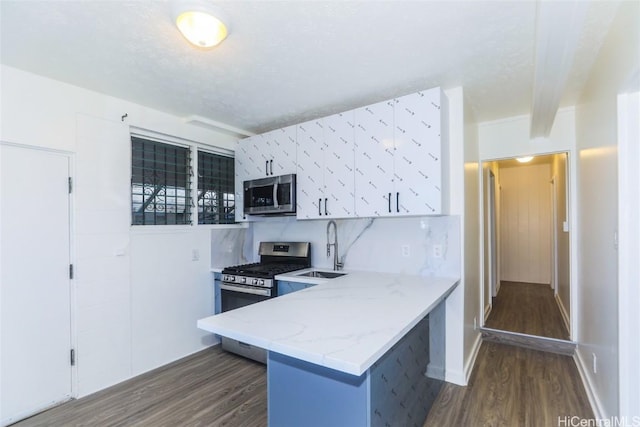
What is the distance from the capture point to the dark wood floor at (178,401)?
2201 millimetres

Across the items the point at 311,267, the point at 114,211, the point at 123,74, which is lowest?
the point at 311,267

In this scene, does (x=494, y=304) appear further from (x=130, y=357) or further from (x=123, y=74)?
(x=123, y=74)

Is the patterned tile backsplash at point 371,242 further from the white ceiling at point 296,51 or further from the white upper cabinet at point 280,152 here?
the white ceiling at point 296,51

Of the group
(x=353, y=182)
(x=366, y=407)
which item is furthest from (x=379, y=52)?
(x=366, y=407)

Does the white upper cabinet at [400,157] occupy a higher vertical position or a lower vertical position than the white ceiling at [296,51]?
lower

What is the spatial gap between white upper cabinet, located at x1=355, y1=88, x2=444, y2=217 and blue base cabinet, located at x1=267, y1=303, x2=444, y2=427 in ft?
3.55

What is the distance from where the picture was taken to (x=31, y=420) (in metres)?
2.21

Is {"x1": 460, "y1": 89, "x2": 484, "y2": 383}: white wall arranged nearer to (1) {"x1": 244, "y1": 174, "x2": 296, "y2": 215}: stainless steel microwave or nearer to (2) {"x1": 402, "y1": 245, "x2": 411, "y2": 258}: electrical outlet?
(2) {"x1": 402, "y1": 245, "x2": 411, "y2": 258}: electrical outlet

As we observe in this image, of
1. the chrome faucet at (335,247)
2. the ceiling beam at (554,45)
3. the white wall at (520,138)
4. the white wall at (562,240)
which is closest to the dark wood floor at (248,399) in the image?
the chrome faucet at (335,247)

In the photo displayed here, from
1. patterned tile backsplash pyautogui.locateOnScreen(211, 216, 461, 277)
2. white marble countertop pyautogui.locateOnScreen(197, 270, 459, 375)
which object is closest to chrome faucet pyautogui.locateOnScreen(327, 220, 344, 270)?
patterned tile backsplash pyautogui.locateOnScreen(211, 216, 461, 277)

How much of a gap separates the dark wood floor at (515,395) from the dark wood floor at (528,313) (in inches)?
22.1

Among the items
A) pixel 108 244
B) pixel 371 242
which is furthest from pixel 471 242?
pixel 108 244

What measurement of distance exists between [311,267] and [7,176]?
2.66 meters

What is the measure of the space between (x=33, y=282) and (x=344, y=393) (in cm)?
244
